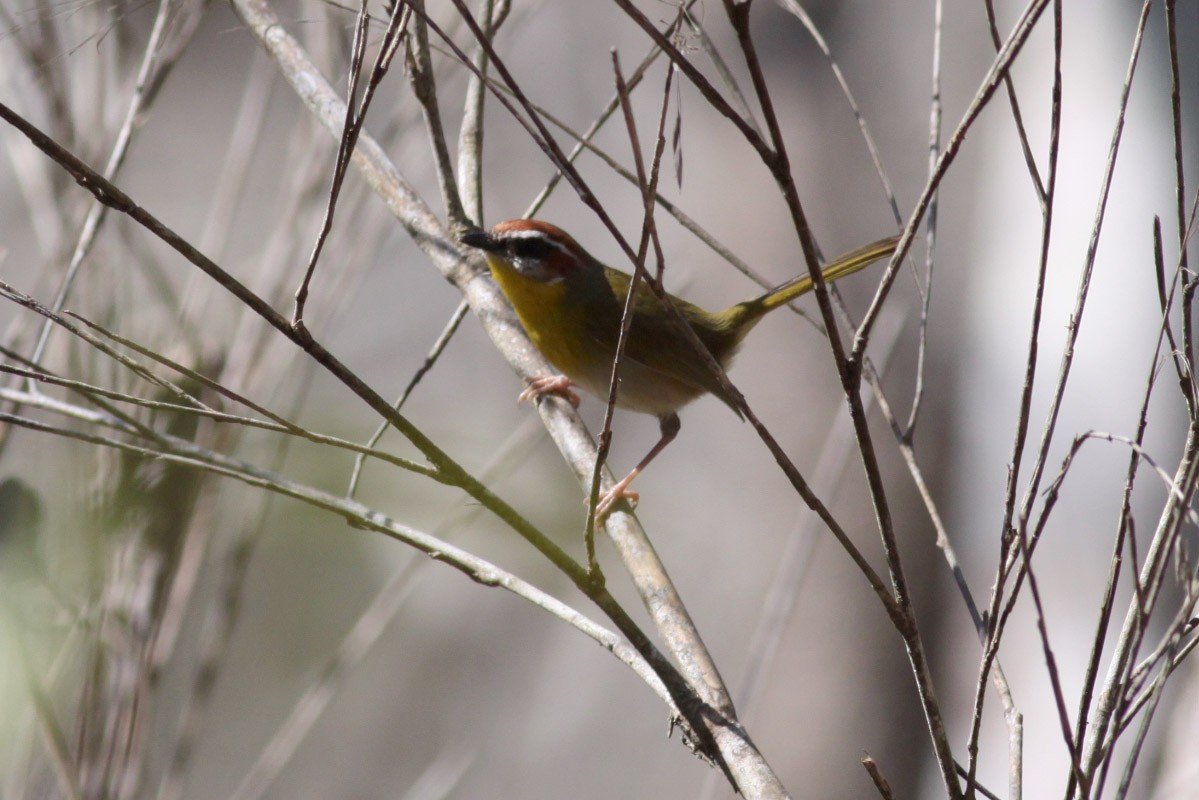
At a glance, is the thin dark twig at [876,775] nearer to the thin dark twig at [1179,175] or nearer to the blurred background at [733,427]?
the thin dark twig at [1179,175]

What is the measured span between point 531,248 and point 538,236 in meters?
0.04

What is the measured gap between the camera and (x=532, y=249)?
10.2 feet

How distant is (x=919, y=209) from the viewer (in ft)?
3.56

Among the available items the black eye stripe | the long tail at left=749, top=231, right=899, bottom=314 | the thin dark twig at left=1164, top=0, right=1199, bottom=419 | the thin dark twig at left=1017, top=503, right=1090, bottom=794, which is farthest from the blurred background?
the thin dark twig at left=1017, top=503, right=1090, bottom=794

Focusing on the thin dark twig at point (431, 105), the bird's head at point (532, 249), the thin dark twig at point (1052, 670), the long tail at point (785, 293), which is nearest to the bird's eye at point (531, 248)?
the bird's head at point (532, 249)

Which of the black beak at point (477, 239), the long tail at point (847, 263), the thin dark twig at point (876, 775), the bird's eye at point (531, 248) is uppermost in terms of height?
the bird's eye at point (531, 248)

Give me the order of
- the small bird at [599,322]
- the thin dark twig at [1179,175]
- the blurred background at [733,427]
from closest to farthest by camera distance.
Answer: the thin dark twig at [1179,175], the small bird at [599,322], the blurred background at [733,427]

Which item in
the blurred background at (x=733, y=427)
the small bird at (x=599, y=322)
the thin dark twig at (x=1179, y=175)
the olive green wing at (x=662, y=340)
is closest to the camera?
the thin dark twig at (x=1179, y=175)

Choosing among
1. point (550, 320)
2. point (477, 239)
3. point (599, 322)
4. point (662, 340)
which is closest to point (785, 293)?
point (662, 340)

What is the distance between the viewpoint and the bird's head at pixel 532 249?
287 cm

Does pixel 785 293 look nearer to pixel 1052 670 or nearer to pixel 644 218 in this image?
pixel 644 218

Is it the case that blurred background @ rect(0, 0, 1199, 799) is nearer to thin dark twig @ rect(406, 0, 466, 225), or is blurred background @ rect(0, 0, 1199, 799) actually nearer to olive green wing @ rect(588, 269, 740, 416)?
olive green wing @ rect(588, 269, 740, 416)

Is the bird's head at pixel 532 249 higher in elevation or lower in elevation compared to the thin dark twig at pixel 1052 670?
higher

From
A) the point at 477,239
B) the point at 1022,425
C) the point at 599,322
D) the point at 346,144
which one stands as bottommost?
the point at 1022,425
